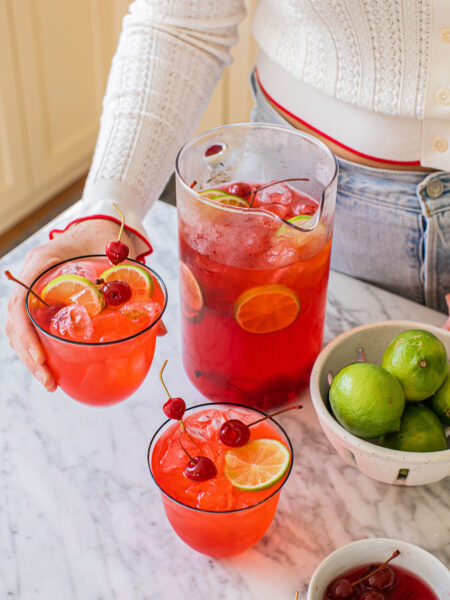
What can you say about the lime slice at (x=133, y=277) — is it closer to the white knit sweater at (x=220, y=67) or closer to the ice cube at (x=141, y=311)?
the ice cube at (x=141, y=311)

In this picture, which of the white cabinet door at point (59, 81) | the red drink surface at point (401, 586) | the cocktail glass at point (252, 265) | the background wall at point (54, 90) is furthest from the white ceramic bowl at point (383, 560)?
the white cabinet door at point (59, 81)

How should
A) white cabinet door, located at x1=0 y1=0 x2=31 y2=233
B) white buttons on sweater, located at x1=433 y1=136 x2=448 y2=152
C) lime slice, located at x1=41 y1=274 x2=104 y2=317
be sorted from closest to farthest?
lime slice, located at x1=41 y1=274 x2=104 y2=317 → white buttons on sweater, located at x1=433 y1=136 x2=448 y2=152 → white cabinet door, located at x1=0 y1=0 x2=31 y2=233

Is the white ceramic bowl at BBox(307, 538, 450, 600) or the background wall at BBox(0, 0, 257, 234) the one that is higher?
the white ceramic bowl at BBox(307, 538, 450, 600)

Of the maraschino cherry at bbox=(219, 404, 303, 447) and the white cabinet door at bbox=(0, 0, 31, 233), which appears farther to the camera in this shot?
the white cabinet door at bbox=(0, 0, 31, 233)

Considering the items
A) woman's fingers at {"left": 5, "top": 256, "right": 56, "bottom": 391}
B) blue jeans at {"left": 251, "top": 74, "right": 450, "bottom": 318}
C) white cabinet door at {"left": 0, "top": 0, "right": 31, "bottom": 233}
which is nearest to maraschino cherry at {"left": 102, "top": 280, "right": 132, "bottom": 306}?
woman's fingers at {"left": 5, "top": 256, "right": 56, "bottom": 391}

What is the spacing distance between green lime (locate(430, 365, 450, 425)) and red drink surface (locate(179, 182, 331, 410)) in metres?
0.17

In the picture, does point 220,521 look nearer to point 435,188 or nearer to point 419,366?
point 419,366

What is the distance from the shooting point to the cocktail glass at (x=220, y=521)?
710 millimetres

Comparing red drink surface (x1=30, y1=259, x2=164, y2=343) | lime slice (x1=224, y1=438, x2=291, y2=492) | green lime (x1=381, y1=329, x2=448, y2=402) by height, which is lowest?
lime slice (x1=224, y1=438, x2=291, y2=492)

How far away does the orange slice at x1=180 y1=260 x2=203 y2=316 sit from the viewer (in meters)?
0.88

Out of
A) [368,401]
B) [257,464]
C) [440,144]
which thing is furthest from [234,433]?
[440,144]

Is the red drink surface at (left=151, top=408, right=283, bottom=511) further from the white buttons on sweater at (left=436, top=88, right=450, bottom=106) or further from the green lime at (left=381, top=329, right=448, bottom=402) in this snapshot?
the white buttons on sweater at (left=436, top=88, right=450, bottom=106)

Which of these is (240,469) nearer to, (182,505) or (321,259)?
(182,505)

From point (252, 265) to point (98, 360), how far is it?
20cm
